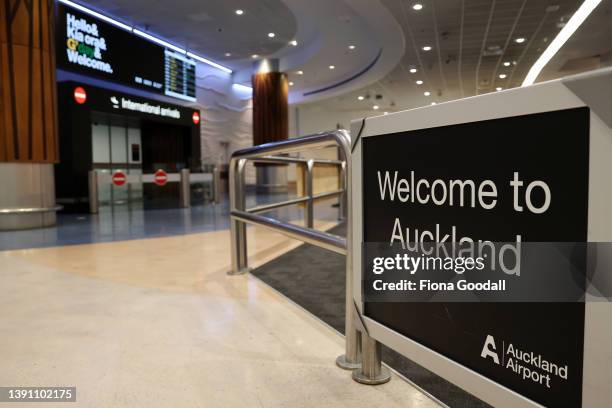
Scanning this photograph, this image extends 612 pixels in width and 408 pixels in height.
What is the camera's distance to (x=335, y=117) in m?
19.4

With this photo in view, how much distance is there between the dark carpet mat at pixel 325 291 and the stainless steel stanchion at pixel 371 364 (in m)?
0.10

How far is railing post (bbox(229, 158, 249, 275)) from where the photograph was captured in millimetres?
2602

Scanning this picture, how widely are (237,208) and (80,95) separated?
24.1 ft

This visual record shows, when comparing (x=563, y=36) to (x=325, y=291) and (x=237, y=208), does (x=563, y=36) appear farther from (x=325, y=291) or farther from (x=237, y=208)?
(x=325, y=291)

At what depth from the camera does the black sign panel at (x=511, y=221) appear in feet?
2.18

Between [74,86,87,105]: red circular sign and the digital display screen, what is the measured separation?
0.58 m

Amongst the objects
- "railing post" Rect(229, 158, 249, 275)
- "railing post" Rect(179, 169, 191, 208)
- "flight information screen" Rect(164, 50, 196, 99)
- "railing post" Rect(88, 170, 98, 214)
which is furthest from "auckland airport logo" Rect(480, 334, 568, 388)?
"flight information screen" Rect(164, 50, 196, 99)

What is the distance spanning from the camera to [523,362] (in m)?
0.75

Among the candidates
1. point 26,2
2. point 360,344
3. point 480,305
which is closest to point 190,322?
point 360,344

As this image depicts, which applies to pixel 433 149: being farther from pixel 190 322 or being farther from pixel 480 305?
pixel 190 322

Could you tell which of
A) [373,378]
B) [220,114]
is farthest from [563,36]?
[373,378]

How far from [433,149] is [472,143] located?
11 centimetres

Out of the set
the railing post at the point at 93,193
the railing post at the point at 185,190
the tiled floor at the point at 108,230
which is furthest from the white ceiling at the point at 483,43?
the railing post at the point at 93,193

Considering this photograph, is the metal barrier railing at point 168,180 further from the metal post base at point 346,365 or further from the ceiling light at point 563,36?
the metal post base at point 346,365
